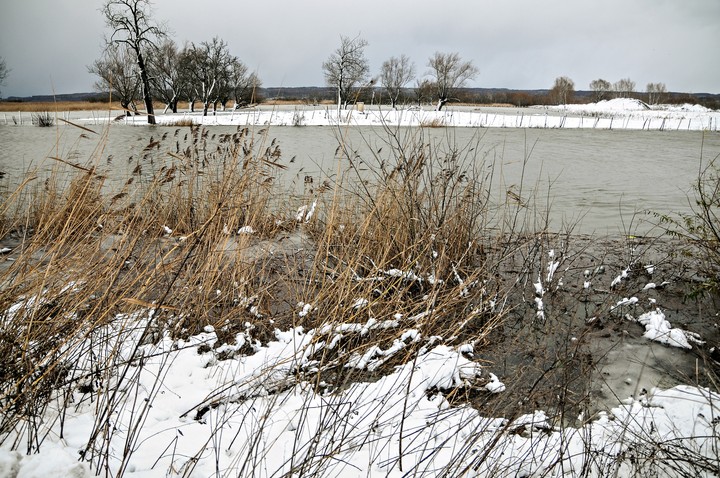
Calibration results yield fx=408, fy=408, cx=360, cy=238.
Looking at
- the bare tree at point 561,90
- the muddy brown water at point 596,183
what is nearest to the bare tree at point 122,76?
the muddy brown water at point 596,183

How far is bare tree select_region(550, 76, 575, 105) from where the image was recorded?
3216 inches

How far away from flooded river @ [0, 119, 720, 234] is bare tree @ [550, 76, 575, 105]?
234 ft

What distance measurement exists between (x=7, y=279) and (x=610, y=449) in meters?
3.15

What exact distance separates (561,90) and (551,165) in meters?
83.9

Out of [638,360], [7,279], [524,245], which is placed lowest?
[638,360]

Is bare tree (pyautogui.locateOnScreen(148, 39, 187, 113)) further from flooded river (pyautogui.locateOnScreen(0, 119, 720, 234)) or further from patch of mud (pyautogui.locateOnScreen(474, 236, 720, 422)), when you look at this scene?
patch of mud (pyautogui.locateOnScreen(474, 236, 720, 422))

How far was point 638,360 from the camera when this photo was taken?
2627mm

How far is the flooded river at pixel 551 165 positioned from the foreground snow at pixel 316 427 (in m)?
1.60

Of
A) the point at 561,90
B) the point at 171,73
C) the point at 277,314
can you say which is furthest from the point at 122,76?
the point at 561,90

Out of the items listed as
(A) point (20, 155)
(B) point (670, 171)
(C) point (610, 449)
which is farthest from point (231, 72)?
(C) point (610, 449)

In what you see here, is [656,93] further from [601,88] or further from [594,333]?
[594,333]

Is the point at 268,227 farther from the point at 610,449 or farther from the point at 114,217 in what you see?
the point at 610,449

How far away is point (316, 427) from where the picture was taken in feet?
6.13

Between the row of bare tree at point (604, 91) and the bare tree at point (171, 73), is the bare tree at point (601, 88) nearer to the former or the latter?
the row of bare tree at point (604, 91)
